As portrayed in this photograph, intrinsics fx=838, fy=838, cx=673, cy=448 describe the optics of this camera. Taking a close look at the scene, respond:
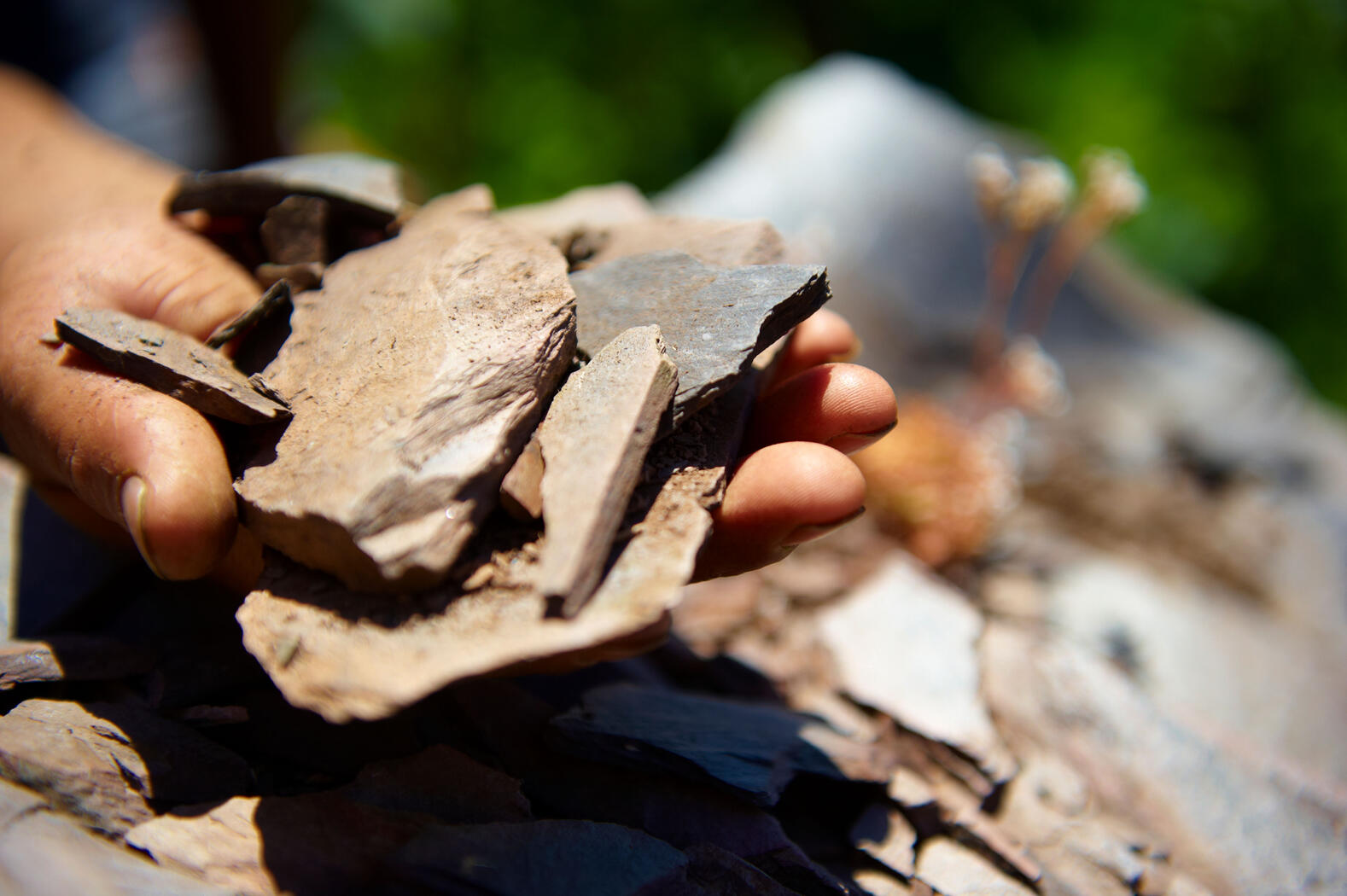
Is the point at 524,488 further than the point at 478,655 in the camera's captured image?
Yes

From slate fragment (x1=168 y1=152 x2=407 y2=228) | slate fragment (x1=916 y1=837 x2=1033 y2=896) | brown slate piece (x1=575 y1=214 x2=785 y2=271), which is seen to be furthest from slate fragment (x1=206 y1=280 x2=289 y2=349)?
slate fragment (x1=916 y1=837 x2=1033 y2=896)

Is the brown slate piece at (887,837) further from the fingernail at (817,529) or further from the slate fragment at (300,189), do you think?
the slate fragment at (300,189)

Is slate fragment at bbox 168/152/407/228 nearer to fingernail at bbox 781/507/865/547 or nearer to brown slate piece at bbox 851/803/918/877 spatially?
fingernail at bbox 781/507/865/547

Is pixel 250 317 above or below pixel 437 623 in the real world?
above

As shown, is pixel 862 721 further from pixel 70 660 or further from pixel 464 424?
pixel 70 660

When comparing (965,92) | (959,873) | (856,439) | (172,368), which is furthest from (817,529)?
(965,92)

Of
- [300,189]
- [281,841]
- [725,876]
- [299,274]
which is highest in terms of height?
[300,189]

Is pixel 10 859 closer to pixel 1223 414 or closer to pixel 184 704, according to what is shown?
pixel 184 704
